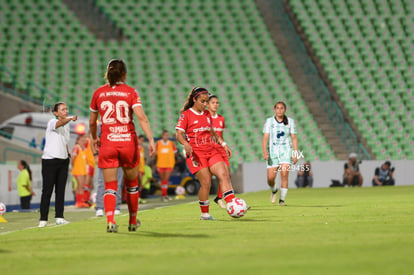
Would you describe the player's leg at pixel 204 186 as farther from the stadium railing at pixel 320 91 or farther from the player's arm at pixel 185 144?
the stadium railing at pixel 320 91

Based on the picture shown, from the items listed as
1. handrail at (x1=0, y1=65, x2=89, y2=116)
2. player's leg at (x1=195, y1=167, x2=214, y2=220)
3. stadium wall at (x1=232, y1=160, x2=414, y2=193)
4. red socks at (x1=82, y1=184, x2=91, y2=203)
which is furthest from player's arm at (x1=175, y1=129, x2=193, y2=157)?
handrail at (x1=0, y1=65, x2=89, y2=116)

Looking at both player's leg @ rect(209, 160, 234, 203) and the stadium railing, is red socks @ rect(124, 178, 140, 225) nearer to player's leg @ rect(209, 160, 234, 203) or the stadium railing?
player's leg @ rect(209, 160, 234, 203)

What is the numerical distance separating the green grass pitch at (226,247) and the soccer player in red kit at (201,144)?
57 cm

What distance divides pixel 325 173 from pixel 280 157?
11.7m

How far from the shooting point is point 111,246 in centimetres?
730

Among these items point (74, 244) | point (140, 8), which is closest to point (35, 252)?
point (74, 244)

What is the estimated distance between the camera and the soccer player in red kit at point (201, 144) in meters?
10.8

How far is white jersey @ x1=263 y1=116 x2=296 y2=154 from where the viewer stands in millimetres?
14806

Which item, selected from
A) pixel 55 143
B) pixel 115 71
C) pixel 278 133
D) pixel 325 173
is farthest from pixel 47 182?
pixel 325 173

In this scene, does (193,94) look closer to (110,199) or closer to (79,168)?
(110,199)

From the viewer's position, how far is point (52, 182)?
37.5 ft

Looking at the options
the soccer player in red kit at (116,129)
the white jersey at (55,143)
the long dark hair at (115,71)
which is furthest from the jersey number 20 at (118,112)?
the white jersey at (55,143)

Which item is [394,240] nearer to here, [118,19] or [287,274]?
[287,274]

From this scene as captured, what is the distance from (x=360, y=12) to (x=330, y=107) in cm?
524
